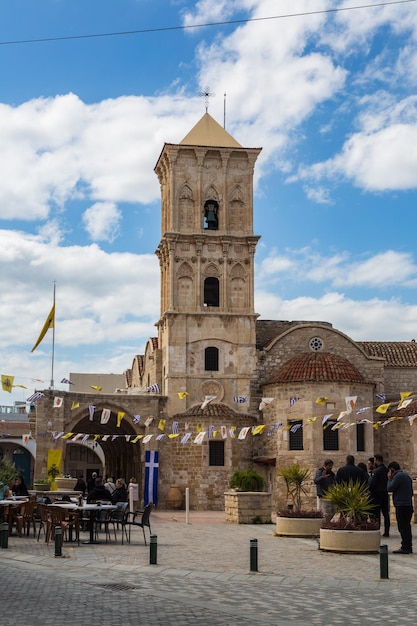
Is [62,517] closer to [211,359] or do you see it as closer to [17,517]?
[17,517]

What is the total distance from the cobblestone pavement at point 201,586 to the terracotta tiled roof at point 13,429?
4274cm

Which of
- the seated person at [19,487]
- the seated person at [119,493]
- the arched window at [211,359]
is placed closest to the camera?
the seated person at [19,487]

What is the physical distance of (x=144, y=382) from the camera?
4416cm

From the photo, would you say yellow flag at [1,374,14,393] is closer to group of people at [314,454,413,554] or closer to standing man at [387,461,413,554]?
group of people at [314,454,413,554]

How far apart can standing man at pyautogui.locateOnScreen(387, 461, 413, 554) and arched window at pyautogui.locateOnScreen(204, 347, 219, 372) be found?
2182cm

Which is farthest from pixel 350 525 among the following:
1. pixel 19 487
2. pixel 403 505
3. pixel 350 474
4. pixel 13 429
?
pixel 13 429

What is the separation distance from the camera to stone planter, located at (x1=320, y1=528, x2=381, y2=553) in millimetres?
15617

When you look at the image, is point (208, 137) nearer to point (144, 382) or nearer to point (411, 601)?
point (144, 382)

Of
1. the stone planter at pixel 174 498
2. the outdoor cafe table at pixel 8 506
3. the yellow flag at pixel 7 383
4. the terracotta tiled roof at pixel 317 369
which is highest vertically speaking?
the terracotta tiled roof at pixel 317 369

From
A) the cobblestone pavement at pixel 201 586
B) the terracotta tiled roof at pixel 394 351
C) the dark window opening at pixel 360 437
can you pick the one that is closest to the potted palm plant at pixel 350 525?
the cobblestone pavement at pixel 201 586

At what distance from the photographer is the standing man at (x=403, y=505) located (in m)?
15.9

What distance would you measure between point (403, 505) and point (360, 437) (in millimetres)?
19535

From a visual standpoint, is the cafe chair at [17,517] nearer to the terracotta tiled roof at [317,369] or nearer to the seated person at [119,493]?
the seated person at [119,493]

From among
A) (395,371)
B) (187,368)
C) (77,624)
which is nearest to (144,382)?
(187,368)
